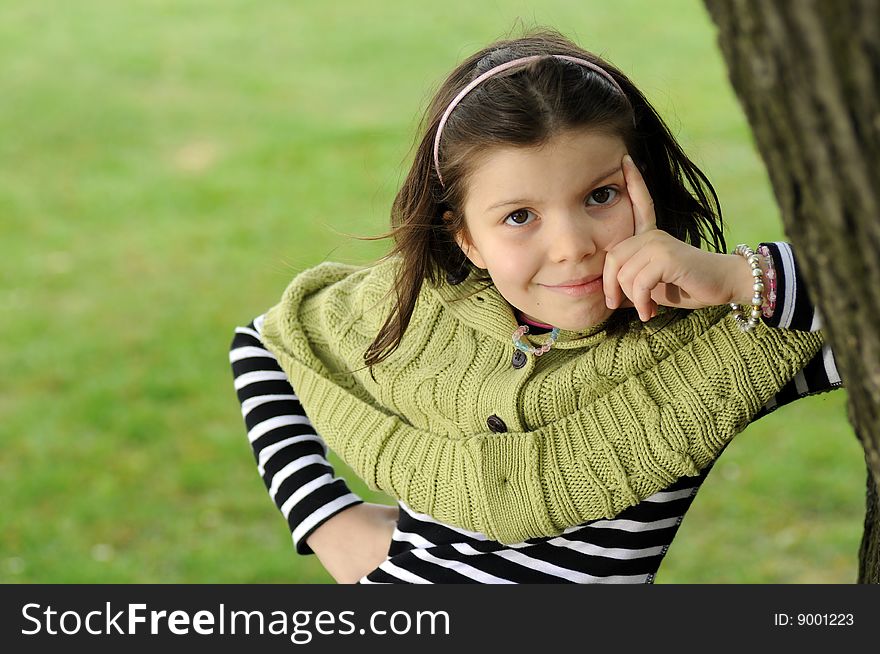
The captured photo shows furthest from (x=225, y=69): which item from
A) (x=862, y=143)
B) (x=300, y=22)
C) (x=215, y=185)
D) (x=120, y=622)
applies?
(x=862, y=143)

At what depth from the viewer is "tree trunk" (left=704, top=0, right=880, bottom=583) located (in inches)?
40.7

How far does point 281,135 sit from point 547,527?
6.81m

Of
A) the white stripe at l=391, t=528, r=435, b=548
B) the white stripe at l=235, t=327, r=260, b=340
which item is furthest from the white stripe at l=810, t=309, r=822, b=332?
the white stripe at l=235, t=327, r=260, b=340

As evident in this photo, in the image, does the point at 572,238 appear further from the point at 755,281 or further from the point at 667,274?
the point at 755,281

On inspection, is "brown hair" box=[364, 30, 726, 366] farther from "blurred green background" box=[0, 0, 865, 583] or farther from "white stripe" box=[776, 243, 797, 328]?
"white stripe" box=[776, 243, 797, 328]

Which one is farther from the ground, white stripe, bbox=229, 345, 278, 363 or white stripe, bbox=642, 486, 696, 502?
white stripe, bbox=229, 345, 278, 363

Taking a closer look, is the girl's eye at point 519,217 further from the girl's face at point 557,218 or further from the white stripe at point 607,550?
the white stripe at point 607,550

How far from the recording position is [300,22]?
35.9ft

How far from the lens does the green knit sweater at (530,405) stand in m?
1.83

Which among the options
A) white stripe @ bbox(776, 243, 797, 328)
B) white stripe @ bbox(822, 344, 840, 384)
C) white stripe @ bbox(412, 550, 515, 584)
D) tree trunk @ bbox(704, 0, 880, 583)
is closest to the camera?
tree trunk @ bbox(704, 0, 880, 583)

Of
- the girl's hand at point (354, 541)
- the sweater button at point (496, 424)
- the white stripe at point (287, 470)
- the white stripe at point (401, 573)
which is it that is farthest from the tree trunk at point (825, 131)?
the white stripe at point (287, 470)

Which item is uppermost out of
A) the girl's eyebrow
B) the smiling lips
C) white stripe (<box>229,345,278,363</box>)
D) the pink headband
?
the pink headband

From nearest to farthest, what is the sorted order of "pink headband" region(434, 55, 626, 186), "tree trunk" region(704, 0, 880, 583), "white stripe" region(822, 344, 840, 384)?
"tree trunk" region(704, 0, 880, 583) < "white stripe" region(822, 344, 840, 384) < "pink headband" region(434, 55, 626, 186)

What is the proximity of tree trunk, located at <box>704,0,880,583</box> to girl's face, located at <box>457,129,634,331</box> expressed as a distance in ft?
1.76
